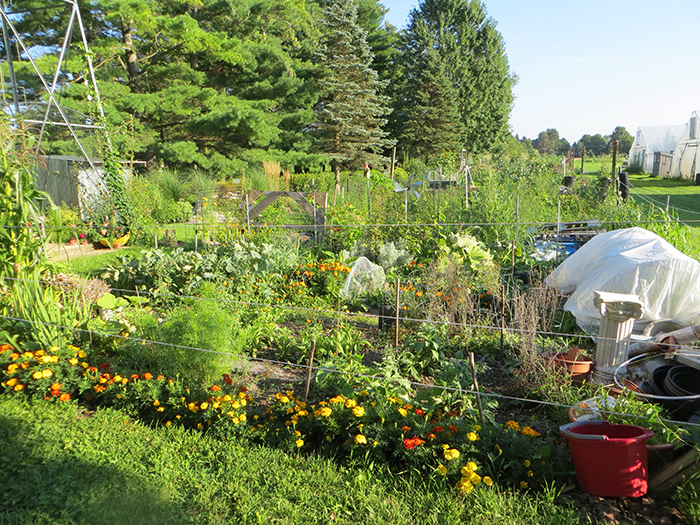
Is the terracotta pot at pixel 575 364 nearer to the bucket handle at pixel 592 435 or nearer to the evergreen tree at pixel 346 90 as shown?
the bucket handle at pixel 592 435

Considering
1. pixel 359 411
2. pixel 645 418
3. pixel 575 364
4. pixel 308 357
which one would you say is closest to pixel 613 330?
pixel 575 364

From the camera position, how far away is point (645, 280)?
4414 millimetres

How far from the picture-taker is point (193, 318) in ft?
10.8

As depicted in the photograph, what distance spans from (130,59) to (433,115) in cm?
1491

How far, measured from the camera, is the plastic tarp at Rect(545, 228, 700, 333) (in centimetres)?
432

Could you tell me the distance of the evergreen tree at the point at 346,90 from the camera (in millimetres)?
21312

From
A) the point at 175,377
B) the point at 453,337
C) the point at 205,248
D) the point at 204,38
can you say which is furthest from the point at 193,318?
the point at 204,38

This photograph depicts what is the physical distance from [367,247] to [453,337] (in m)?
2.76


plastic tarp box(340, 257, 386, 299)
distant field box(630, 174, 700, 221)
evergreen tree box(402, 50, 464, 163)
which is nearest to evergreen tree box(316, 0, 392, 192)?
evergreen tree box(402, 50, 464, 163)

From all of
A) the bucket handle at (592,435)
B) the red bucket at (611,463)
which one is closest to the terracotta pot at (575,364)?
the bucket handle at (592,435)

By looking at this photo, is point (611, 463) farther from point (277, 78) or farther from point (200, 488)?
point (277, 78)

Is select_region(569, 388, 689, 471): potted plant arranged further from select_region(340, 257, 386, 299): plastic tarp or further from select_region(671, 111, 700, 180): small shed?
select_region(671, 111, 700, 180): small shed

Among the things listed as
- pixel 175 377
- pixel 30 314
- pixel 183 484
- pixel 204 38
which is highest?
pixel 204 38

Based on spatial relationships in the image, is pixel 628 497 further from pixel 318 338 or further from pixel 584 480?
pixel 318 338
